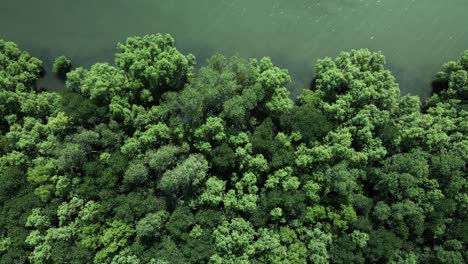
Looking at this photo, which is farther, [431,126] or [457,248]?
[431,126]

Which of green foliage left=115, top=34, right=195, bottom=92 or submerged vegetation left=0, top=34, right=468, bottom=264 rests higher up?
green foliage left=115, top=34, right=195, bottom=92

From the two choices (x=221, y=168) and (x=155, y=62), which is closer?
(x=221, y=168)

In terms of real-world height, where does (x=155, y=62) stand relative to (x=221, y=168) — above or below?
above

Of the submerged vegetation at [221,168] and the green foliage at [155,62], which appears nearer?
the submerged vegetation at [221,168]

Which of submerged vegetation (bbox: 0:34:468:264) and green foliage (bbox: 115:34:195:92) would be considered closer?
submerged vegetation (bbox: 0:34:468:264)

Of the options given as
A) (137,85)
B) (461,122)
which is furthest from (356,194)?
(137,85)

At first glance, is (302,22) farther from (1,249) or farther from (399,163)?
(1,249)

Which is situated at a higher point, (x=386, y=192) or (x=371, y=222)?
(x=386, y=192)

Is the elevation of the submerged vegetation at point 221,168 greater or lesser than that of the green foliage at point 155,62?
lesser
